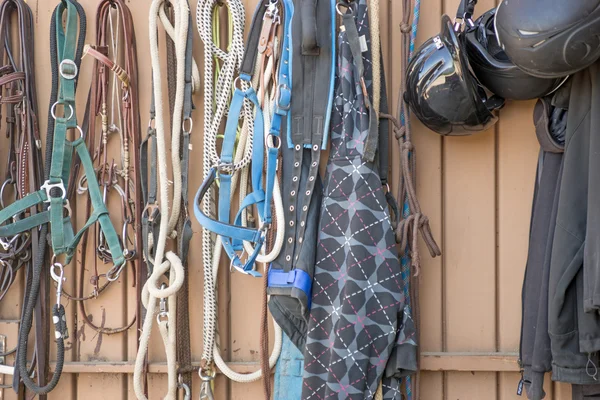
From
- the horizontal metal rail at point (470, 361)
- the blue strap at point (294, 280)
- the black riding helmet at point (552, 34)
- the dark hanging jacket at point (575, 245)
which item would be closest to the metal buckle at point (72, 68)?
the blue strap at point (294, 280)

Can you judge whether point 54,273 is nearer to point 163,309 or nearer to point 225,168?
point 163,309

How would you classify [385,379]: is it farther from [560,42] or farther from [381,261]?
[560,42]

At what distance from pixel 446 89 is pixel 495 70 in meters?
0.18

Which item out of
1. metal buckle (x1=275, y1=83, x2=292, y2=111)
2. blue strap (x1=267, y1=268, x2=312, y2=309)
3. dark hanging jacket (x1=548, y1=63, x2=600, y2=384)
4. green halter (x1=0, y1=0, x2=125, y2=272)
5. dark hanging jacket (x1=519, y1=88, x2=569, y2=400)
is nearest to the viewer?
dark hanging jacket (x1=548, y1=63, x2=600, y2=384)

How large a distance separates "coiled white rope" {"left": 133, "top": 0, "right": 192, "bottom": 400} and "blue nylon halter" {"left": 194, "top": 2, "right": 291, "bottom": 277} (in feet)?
0.59

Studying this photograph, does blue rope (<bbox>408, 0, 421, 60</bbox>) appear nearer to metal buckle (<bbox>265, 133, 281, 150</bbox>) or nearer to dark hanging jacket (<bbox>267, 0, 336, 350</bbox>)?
dark hanging jacket (<bbox>267, 0, 336, 350</bbox>)

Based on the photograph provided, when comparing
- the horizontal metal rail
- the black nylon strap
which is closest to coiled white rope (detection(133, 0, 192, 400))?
the black nylon strap

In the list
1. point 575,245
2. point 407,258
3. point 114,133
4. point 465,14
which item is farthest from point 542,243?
point 114,133

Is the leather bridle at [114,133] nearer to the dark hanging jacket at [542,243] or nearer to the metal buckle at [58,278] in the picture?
the metal buckle at [58,278]

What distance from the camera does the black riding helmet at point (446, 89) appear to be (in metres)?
2.36

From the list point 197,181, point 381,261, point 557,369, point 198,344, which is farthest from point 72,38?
point 557,369

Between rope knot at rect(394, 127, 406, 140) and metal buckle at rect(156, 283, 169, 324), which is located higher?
rope knot at rect(394, 127, 406, 140)

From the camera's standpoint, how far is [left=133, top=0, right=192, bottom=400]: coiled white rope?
254cm

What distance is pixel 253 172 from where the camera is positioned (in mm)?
2562
